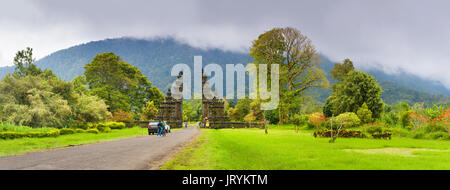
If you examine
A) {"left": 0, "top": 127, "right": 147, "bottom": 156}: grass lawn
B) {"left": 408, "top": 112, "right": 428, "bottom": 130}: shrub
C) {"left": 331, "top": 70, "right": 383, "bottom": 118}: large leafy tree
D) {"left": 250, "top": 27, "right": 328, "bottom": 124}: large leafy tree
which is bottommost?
{"left": 0, "top": 127, "right": 147, "bottom": 156}: grass lawn

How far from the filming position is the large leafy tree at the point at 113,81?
47.7 metres

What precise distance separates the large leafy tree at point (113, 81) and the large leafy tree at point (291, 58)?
27433 mm

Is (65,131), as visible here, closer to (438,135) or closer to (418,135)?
(418,135)

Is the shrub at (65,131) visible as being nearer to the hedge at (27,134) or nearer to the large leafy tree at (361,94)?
the hedge at (27,134)

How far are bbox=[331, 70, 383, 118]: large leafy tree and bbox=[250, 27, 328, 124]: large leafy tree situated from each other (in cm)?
863

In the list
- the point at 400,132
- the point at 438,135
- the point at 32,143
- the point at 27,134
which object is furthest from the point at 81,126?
the point at 438,135

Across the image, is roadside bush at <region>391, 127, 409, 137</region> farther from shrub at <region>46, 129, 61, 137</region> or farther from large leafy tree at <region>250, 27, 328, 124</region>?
shrub at <region>46, 129, 61, 137</region>

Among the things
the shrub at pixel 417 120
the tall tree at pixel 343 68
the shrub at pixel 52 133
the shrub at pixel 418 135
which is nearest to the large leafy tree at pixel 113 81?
the shrub at pixel 52 133

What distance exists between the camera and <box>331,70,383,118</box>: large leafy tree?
93.0 feet

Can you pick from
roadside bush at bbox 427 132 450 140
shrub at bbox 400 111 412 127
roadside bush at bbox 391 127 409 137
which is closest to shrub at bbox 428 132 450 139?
roadside bush at bbox 427 132 450 140

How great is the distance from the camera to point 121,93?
5316 centimetres

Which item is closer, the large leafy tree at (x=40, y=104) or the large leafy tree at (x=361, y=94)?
the large leafy tree at (x=40, y=104)

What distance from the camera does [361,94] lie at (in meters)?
28.8
